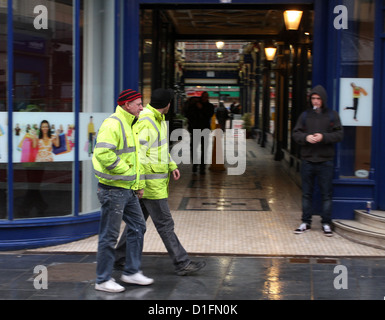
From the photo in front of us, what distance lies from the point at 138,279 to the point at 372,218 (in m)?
3.48

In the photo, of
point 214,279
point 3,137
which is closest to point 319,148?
point 214,279

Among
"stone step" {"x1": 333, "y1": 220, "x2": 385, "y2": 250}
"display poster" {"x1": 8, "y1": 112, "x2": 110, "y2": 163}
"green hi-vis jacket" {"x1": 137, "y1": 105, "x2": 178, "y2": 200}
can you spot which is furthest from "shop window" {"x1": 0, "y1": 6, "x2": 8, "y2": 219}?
"stone step" {"x1": 333, "y1": 220, "x2": 385, "y2": 250}

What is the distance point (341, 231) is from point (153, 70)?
7.47 metres

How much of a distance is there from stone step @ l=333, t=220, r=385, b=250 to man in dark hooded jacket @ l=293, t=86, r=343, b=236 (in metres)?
0.17

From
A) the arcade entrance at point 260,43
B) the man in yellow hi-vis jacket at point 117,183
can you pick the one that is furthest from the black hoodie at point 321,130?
the man in yellow hi-vis jacket at point 117,183

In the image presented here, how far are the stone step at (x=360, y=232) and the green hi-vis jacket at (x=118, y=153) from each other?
3200mm

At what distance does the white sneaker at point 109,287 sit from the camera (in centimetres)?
567

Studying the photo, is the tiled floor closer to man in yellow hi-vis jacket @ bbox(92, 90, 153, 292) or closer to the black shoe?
the black shoe

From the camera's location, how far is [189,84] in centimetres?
4334

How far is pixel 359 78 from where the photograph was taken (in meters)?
8.41

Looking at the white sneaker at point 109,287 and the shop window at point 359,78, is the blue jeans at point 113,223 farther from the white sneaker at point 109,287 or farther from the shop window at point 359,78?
the shop window at point 359,78

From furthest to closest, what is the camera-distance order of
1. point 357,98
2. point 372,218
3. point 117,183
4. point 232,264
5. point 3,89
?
1. point 357,98
2. point 372,218
3. point 3,89
4. point 232,264
5. point 117,183

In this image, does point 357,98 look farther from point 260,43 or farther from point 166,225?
point 260,43
